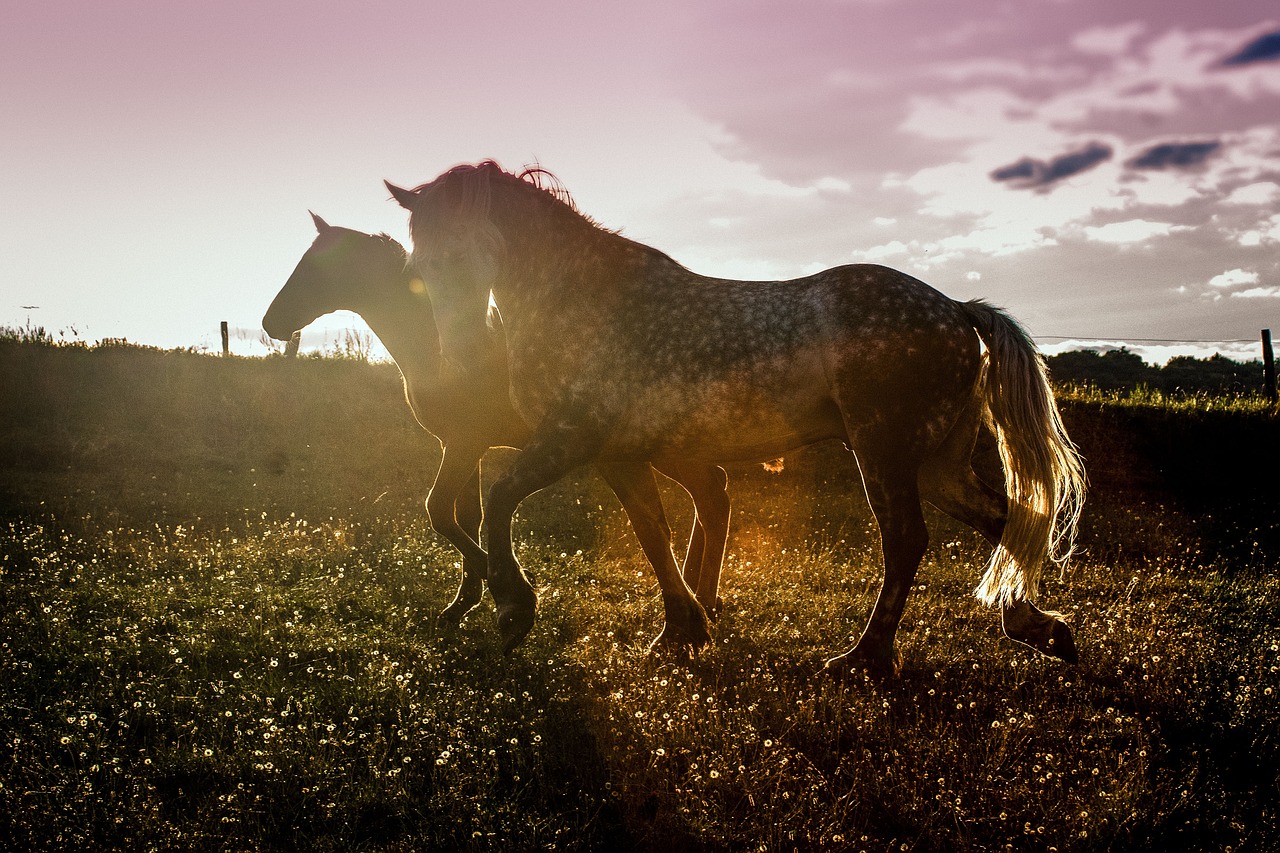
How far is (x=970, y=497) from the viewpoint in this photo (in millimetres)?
6184

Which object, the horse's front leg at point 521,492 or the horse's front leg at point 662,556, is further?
the horse's front leg at point 662,556

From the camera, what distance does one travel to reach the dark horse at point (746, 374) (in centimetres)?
558

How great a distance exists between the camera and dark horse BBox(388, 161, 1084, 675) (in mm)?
5578

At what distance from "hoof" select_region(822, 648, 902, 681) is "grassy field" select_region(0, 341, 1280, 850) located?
0.12m

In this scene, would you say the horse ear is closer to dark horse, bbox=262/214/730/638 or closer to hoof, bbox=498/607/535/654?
dark horse, bbox=262/214/730/638

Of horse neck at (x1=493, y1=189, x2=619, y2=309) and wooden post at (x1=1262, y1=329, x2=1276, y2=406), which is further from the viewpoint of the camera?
wooden post at (x1=1262, y1=329, x2=1276, y2=406)

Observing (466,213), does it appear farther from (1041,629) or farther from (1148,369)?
(1148,369)

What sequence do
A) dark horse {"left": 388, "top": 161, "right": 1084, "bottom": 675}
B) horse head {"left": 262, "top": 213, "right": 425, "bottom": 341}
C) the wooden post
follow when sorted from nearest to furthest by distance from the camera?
dark horse {"left": 388, "top": 161, "right": 1084, "bottom": 675}, horse head {"left": 262, "top": 213, "right": 425, "bottom": 341}, the wooden post

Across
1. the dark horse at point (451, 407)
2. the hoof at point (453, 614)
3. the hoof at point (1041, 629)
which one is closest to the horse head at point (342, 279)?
the dark horse at point (451, 407)

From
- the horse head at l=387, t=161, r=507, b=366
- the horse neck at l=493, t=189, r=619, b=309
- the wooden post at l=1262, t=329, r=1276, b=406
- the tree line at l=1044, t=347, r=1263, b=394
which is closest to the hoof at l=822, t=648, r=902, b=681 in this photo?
the horse neck at l=493, t=189, r=619, b=309

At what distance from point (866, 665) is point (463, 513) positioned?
12.2 ft

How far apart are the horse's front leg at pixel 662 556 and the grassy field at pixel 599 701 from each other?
0.31m

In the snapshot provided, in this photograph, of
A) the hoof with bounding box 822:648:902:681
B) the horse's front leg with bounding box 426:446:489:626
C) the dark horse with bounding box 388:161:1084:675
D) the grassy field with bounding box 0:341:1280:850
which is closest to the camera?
the grassy field with bounding box 0:341:1280:850

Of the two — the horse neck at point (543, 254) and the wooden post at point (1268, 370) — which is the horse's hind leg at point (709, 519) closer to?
the horse neck at point (543, 254)
